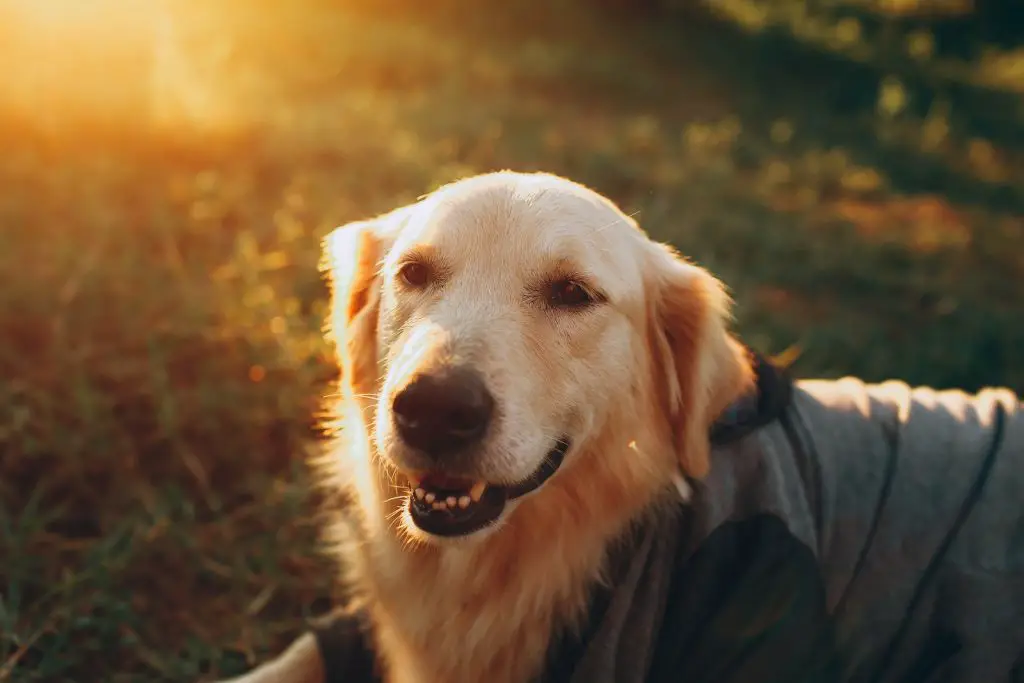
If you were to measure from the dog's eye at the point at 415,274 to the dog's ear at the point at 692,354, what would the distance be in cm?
63

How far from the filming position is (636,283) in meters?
2.26

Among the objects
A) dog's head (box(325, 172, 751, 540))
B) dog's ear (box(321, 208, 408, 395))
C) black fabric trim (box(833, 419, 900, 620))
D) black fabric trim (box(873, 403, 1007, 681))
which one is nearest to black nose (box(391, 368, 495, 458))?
dog's head (box(325, 172, 751, 540))

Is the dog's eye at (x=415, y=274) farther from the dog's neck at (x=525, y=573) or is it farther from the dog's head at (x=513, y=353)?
the dog's neck at (x=525, y=573)

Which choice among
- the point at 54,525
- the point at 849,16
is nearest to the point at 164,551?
the point at 54,525

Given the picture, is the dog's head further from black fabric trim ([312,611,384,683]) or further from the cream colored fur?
black fabric trim ([312,611,384,683])

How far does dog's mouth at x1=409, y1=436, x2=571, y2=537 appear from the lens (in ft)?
6.26

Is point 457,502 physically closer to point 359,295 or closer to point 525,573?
point 525,573

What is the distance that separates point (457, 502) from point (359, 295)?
0.78 meters

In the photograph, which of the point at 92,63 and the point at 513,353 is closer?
the point at 513,353

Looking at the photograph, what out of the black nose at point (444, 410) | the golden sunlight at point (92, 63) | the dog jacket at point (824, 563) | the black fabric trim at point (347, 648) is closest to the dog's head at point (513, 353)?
the black nose at point (444, 410)

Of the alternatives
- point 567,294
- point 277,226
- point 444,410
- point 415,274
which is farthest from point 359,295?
point 277,226

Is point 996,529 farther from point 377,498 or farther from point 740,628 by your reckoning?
point 377,498

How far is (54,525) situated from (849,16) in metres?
13.1

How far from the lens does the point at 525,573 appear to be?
2.16 metres
